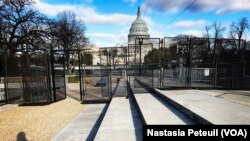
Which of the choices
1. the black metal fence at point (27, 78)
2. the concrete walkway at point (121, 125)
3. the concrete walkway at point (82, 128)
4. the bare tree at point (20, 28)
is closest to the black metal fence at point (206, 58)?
the concrete walkway at point (121, 125)

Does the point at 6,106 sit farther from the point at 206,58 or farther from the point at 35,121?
the point at 206,58

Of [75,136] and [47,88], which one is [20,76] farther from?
[75,136]

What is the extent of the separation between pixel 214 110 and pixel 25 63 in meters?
10.0

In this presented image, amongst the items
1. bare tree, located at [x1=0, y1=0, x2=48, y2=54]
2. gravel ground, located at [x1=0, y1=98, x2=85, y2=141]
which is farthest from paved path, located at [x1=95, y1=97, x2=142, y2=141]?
bare tree, located at [x1=0, y1=0, x2=48, y2=54]

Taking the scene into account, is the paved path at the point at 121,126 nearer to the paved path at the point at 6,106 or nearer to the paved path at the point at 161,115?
the paved path at the point at 161,115

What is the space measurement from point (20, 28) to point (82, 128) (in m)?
26.5

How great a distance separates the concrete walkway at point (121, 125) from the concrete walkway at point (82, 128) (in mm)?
552

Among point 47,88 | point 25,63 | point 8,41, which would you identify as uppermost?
point 8,41

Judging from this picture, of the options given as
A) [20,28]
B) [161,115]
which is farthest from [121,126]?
[20,28]

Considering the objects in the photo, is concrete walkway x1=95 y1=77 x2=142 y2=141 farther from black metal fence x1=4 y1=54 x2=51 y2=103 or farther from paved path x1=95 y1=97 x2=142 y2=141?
black metal fence x1=4 y1=54 x2=51 y2=103

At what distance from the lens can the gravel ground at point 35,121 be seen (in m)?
7.09

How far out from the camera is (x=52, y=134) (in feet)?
A: 23.3

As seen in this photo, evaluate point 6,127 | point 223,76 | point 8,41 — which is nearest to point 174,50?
point 223,76

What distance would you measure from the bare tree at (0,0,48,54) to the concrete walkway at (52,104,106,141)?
22019 mm
